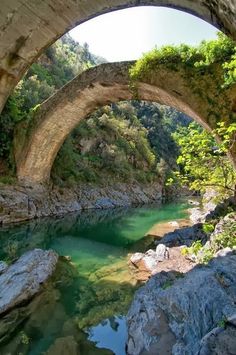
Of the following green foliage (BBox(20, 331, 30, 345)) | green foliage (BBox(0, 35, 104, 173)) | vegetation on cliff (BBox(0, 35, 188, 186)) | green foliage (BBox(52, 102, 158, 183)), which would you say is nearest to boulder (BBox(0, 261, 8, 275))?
green foliage (BBox(20, 331, 30, 345))

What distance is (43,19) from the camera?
2.96m

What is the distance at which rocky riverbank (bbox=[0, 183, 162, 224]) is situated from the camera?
1492 cm

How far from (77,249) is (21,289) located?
4.90 metres

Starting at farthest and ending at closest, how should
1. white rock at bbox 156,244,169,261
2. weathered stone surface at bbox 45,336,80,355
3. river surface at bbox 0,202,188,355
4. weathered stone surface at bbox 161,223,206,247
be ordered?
weathered stone surface at bbox 161,223,206,247
white rock at bbox 156,244,169,261
river surface at bbox 0,202,188,355
weathered stone surface at bbox 45,336,80,355

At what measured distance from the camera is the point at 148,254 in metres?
9.44

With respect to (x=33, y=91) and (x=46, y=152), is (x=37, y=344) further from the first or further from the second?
(x=33, y=91)

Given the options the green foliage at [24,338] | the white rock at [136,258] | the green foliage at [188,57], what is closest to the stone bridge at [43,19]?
the green foliage at [24,338]

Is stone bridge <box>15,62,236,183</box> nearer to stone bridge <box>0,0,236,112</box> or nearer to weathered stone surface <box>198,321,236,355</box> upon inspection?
stone bridge <box>0,0,236,112</box>

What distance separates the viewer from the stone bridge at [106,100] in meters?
9.41

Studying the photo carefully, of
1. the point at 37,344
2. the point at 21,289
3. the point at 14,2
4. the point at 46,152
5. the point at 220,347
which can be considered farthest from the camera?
the point at 46,152

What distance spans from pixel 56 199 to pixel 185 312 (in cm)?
1458

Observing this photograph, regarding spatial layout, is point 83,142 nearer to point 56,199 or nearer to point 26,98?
point 26,98

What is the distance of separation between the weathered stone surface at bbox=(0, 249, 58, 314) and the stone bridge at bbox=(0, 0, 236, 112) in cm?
411

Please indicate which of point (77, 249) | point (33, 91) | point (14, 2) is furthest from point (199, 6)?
point (33, 91)
